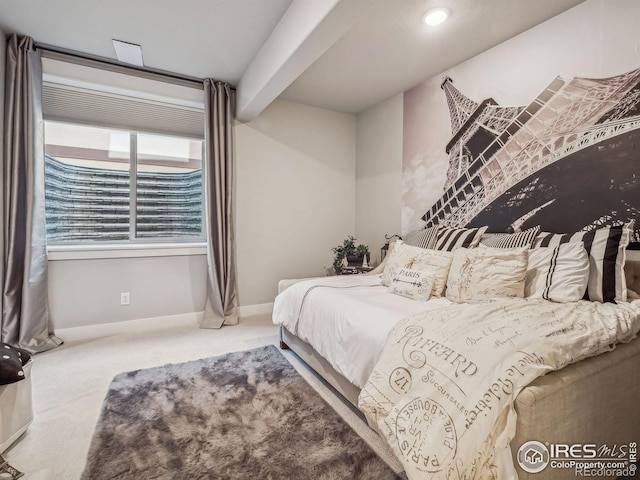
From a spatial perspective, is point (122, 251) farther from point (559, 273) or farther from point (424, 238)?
point (559, 273)

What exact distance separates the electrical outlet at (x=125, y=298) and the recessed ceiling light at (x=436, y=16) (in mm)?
3504

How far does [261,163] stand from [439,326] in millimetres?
2880

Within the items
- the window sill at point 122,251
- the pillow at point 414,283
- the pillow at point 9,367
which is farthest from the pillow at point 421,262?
the pillow at point 9,367

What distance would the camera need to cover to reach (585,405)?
1101 millimetres

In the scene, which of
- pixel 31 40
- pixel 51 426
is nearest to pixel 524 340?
pixel 51 426

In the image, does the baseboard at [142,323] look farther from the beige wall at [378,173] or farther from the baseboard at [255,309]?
the beige wall at [378,173]

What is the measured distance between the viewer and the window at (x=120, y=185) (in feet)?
9.90

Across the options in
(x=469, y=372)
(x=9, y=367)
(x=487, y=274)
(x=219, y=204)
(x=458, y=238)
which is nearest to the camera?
(x=469, y=372)

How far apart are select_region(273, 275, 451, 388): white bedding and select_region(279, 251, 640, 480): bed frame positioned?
0.63 metres

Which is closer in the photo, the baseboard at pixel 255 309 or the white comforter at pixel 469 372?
the white comforter at pixel 469 372

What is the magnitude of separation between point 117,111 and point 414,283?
3.23 m

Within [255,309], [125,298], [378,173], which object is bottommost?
[255,309]

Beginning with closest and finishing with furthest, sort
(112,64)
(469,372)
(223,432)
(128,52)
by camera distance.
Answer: (469,372) < (223,432) < (128,52) < (112,64)

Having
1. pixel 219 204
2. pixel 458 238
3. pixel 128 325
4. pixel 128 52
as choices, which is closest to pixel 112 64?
pixel 128 52
